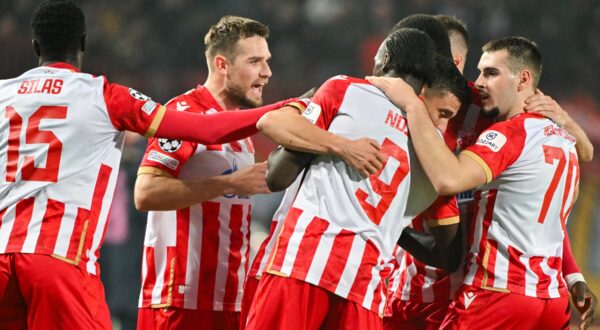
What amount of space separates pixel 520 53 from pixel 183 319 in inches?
94.3

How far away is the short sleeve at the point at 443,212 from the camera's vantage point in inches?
174

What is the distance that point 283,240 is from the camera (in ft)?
12.6

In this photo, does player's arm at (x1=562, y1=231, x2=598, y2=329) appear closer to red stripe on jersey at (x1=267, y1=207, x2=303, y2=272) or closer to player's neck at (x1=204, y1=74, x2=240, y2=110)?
red stripe on jersey at (x1=267, y1=207, x2=303, y2=272)

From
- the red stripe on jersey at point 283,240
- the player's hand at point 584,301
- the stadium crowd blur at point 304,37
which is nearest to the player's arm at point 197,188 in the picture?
the red stripe on jersey at point 283,240

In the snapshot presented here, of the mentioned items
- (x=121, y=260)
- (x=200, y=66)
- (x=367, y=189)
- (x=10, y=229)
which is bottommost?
(x=121, y=260)

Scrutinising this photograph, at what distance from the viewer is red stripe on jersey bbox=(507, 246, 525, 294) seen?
14.5 feet

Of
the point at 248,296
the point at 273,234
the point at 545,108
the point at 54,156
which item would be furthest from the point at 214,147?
the point at 545,108

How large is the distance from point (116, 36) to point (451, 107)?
9.61 meters

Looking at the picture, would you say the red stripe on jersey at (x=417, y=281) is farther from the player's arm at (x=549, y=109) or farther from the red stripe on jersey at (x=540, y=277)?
the player's arm at (x=549, y=109)

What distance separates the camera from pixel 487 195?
14.9 ft

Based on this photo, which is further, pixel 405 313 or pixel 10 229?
pixel 405 313

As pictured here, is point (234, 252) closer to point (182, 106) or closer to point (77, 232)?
point (182, 106)

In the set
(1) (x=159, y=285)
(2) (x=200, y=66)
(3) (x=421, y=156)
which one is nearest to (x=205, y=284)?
(1) (x=159, y=285)

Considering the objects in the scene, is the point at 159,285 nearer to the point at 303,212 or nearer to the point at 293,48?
the point at 303,212
